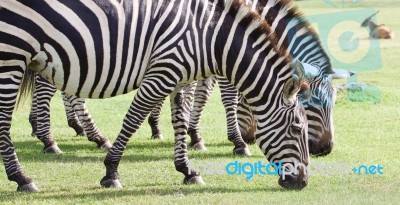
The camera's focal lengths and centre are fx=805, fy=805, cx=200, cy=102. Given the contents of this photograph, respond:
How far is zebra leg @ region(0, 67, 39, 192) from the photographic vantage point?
9.06 meters

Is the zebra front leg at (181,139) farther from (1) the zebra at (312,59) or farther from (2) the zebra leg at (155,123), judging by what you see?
(2) the zebra leg at (155,123)

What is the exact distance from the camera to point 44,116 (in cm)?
1237

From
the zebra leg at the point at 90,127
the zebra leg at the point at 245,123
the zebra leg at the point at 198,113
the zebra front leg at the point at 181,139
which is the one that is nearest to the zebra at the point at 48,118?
the zebra leg at the point at 90,127

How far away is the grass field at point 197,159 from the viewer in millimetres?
8938

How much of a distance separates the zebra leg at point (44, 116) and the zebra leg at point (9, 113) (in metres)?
2.87

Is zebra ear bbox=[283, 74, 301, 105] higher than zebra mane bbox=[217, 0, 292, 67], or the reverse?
zebra mane bbox=[217, 0, 292, 67]

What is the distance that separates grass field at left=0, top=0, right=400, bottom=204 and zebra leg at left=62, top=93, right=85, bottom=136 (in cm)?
17

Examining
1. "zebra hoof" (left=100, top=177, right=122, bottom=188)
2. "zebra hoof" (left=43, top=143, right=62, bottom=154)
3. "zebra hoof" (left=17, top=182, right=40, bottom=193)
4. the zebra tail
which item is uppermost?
the zebra tail

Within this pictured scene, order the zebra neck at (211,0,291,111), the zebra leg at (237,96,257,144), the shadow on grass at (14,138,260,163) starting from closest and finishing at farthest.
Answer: the zebra neck at (211,0,291,111), the shadow on grass at (14,138,260,163), the zebra leg at (237,96,257,144)

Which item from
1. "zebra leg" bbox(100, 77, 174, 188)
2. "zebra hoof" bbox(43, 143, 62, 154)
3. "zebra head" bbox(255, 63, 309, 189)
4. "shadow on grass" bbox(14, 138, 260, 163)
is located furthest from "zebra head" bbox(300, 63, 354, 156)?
"zebra hoof" bbox(43, 143, 62, 154)

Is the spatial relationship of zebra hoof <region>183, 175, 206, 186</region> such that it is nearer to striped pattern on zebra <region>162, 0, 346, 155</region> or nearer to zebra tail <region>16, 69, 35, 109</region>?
striped pattern on zebra <region>162, 0, 346, 155</region>

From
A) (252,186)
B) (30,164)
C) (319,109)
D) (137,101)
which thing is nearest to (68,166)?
(30,164)

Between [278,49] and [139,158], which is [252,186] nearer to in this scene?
[278,49]

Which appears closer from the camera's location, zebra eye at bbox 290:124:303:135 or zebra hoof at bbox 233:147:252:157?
zebra eye at bbox 290:124:303:135
